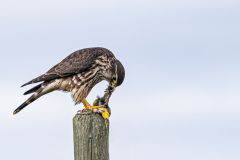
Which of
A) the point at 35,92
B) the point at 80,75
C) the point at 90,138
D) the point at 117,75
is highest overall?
the point at 80,75

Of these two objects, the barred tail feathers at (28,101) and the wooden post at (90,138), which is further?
the barred tail feathers at (28,101)

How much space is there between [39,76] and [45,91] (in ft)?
1.13

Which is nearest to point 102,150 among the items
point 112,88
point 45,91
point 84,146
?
point 84,146

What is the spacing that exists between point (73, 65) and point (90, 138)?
192 inches

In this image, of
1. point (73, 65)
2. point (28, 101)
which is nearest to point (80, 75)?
point (73, 65)

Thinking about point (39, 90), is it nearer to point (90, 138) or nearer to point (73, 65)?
point (73, 65)

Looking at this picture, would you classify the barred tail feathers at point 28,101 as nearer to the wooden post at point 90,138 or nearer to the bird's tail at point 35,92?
the bird's tail at point 35,92

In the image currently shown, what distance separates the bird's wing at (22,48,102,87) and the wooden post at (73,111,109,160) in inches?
171

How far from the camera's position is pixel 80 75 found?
11422 mm

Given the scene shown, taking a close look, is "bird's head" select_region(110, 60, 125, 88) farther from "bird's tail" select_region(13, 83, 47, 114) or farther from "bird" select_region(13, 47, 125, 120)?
"bird's tail" select_region(13, 83, 47, 114)

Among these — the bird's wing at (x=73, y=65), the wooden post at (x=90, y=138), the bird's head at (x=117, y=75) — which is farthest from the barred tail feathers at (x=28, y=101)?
the wooden post at (x=90, y=138)

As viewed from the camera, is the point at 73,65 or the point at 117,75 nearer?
the point at 117,75

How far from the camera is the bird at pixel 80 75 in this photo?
10984mm

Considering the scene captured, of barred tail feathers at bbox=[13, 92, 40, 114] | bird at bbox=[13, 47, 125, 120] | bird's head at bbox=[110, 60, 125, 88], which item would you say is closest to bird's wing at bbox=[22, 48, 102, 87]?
bird at bbox=[13, 47, 125, 120]
